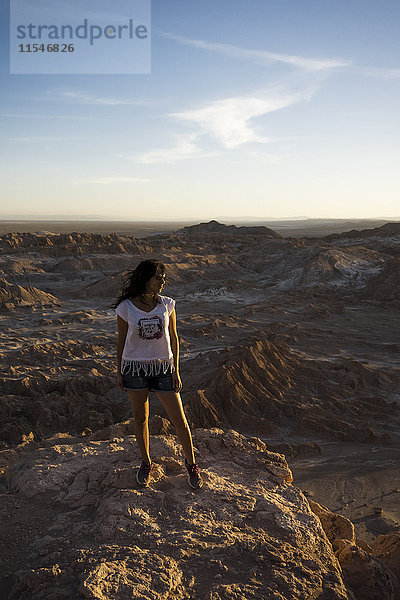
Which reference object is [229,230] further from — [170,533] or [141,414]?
[170,533]

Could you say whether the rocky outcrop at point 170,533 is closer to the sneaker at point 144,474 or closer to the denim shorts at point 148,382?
the sneaker at point 144,474

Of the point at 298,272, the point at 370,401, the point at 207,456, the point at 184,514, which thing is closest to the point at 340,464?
the point at 370,401

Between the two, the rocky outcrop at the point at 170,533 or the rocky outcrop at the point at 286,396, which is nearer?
the rocky outcrop at the point at 170,533

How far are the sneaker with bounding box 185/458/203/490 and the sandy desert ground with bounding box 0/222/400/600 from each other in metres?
0.46

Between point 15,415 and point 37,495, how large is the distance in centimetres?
577

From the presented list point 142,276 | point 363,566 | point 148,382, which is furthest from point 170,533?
point 142,276

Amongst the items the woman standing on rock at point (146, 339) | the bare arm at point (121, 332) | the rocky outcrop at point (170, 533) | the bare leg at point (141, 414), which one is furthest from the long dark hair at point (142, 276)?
the rocky outcrop at point (170, 533)

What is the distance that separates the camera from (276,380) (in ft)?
33.0

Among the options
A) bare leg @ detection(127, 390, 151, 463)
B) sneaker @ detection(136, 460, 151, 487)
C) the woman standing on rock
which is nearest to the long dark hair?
the woman standing on rock

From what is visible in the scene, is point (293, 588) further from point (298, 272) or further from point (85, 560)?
point (298, 272)

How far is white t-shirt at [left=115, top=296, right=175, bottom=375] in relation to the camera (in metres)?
3.10

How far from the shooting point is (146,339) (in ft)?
10.2

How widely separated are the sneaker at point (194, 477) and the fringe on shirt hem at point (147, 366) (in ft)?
2.48

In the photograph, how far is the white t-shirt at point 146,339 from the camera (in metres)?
3.10
